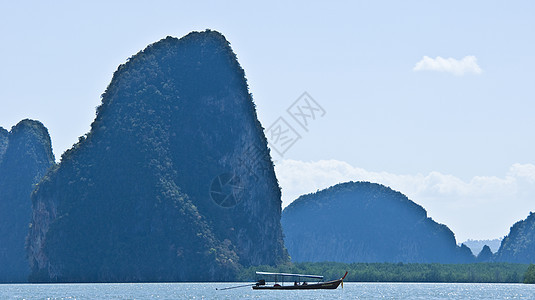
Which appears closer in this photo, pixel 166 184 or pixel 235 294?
pixel 235 294

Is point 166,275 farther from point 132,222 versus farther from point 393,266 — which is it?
point 393,266

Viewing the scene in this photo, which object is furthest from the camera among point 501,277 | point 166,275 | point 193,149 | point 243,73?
point 243,73

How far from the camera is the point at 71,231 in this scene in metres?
165

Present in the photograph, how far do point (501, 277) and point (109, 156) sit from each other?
276 feet

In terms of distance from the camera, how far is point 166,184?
171500mm

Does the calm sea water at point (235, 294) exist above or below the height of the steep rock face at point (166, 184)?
below

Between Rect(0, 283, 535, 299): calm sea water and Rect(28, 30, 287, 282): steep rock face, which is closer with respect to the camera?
Rect(0, 283, 535, 299): calm sea water

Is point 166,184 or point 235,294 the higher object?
point 166,184

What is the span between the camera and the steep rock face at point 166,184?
534ft

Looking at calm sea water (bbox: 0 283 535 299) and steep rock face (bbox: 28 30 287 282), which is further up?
steep rock face (bbox: 28 30 287 282)

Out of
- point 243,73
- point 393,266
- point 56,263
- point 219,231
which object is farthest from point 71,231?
point 393,266


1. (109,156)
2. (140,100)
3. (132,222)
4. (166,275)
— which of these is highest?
(140,100)

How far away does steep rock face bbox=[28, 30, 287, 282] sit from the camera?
534ft

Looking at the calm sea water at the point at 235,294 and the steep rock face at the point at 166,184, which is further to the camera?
the steep rock face at the point at 166,184
